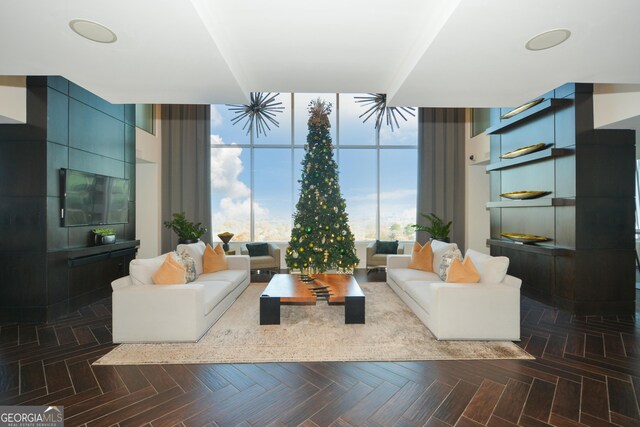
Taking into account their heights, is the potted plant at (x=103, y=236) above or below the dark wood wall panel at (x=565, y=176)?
below

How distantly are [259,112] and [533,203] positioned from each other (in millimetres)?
5651

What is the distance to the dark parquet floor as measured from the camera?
2.07 meters

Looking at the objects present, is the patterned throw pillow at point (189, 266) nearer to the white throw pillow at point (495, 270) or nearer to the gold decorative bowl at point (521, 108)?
the white throw pillow at point (495, 270)

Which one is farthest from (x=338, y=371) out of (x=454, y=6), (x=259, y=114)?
→ (x=259, y=114)

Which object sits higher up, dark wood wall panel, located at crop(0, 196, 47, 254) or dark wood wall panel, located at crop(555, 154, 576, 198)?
dark wood wall panel, located at crop(555, 154, 576, 198)

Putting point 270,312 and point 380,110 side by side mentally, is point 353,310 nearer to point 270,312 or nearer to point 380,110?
point 270,312

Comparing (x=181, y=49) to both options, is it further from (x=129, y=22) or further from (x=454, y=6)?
(x=454, y=6)

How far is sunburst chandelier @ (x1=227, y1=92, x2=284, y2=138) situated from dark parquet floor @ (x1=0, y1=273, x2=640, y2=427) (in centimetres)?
554

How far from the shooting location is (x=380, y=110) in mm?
7367

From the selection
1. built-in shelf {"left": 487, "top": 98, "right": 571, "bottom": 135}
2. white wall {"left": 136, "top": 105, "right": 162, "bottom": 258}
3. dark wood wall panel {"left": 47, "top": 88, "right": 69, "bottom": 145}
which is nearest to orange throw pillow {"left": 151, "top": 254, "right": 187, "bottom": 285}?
dark wood wall panel {"left": 47, "top": 88, "right": 69, "bottom": 145}

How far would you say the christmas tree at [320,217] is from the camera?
5148 millimetres

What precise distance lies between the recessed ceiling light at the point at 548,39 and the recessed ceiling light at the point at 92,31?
3.21 m

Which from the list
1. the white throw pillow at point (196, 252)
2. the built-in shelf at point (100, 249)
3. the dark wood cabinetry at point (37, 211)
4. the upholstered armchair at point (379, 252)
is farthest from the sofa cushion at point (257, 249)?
the dark wood cabinetry at point (37, 211)

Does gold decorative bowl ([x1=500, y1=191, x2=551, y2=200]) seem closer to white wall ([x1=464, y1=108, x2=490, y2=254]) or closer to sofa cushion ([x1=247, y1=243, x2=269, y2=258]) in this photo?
white wall ([x1=464, y1=108, x2=490, y2=254])
